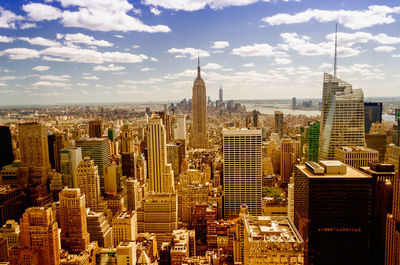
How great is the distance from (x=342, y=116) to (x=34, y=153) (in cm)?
2232

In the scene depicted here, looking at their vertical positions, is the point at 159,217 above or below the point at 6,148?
below

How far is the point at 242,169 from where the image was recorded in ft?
80.3

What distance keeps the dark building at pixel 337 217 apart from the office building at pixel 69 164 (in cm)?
1715

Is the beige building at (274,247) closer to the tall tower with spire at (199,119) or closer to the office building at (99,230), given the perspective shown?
the office building at (99,230)

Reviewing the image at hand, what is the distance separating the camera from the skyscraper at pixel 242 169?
24.1 metres

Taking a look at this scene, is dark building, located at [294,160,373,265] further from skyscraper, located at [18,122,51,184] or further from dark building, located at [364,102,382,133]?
skyscraper, located at [18,122,51,184]

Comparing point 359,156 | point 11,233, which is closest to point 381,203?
point 359,156

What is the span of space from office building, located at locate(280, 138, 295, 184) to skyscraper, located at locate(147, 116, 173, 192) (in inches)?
424

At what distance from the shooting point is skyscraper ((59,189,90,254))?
17000 millimetres

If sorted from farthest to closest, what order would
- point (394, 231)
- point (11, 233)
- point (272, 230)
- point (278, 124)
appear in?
point (278, 124), point (11, 233), point (394, 231), point (272, 230)

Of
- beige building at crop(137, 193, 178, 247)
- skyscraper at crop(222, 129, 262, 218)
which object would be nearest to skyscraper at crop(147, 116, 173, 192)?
skyscraper at crop(222, 129, 262, 218)

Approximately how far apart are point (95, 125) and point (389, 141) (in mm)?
21979

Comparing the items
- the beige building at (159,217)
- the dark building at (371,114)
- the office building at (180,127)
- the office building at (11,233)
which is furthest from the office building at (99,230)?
the office building at (180,127)

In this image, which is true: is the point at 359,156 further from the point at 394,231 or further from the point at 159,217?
the point at 159,217
